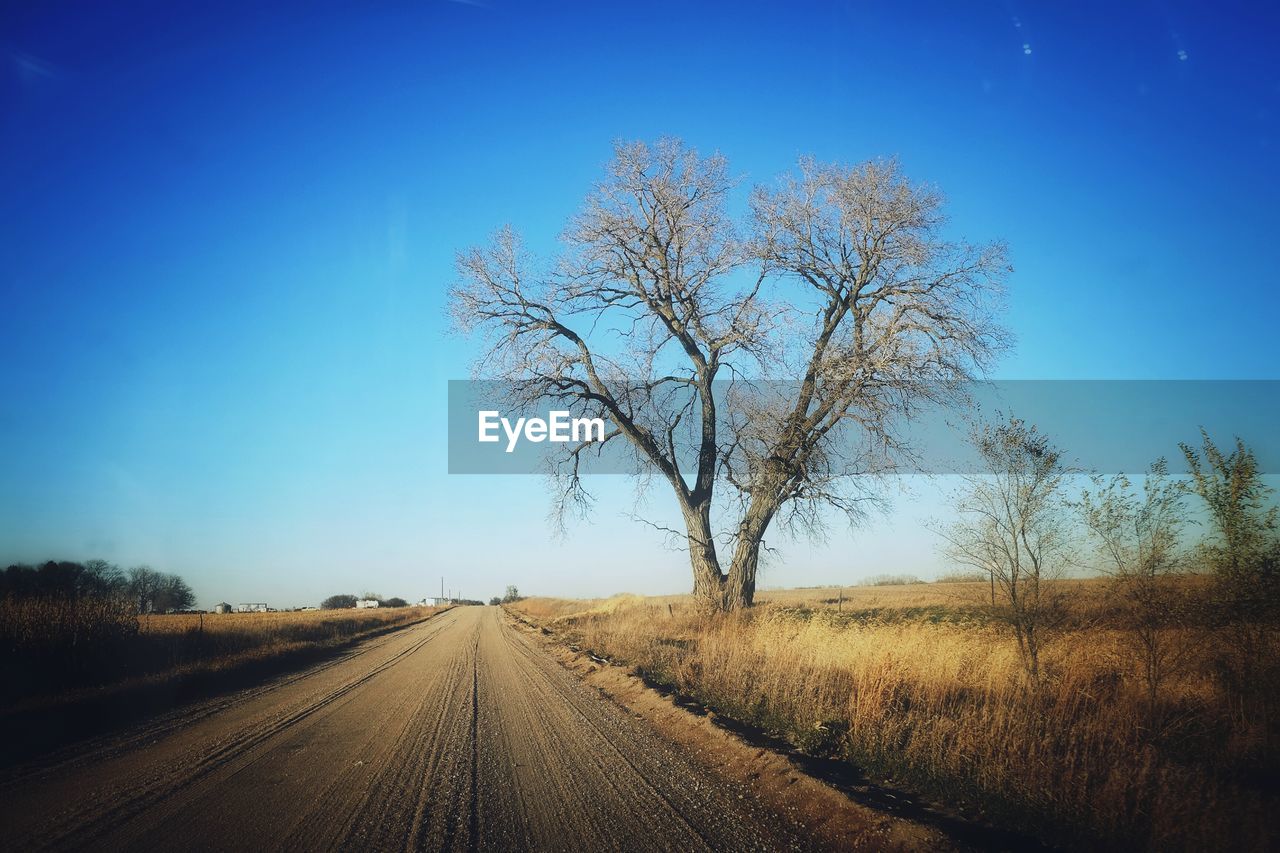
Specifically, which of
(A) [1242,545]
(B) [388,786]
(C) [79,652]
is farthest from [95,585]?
(A) [1242,545]

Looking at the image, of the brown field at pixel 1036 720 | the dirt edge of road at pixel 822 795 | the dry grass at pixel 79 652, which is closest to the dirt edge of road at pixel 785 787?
the dirt edge of road at pixel 822 795

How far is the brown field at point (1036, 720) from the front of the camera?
375cm

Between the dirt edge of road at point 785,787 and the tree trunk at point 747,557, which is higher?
the tree trunk at point 747,557

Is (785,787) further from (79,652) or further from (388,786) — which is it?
(79,652)

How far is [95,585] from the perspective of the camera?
14.2m

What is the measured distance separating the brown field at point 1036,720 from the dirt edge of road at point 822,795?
0.31 m

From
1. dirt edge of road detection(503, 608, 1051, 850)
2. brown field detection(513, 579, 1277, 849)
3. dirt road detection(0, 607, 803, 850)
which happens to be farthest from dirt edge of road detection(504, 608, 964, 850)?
brown field detection(513, 579, 1277, 849)

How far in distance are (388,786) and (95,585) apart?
1485 cm

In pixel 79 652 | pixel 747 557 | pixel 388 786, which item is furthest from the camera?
→ pixel 747 557

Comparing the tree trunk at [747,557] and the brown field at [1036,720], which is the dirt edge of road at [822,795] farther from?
the tree trunk at [747,557]

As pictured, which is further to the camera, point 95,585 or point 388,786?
point 95,585

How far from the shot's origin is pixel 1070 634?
7.56 m

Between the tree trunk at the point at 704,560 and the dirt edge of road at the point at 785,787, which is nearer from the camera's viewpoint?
the dirt edge of road at the point at 785,787

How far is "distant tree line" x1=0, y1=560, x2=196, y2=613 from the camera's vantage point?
486 inches
